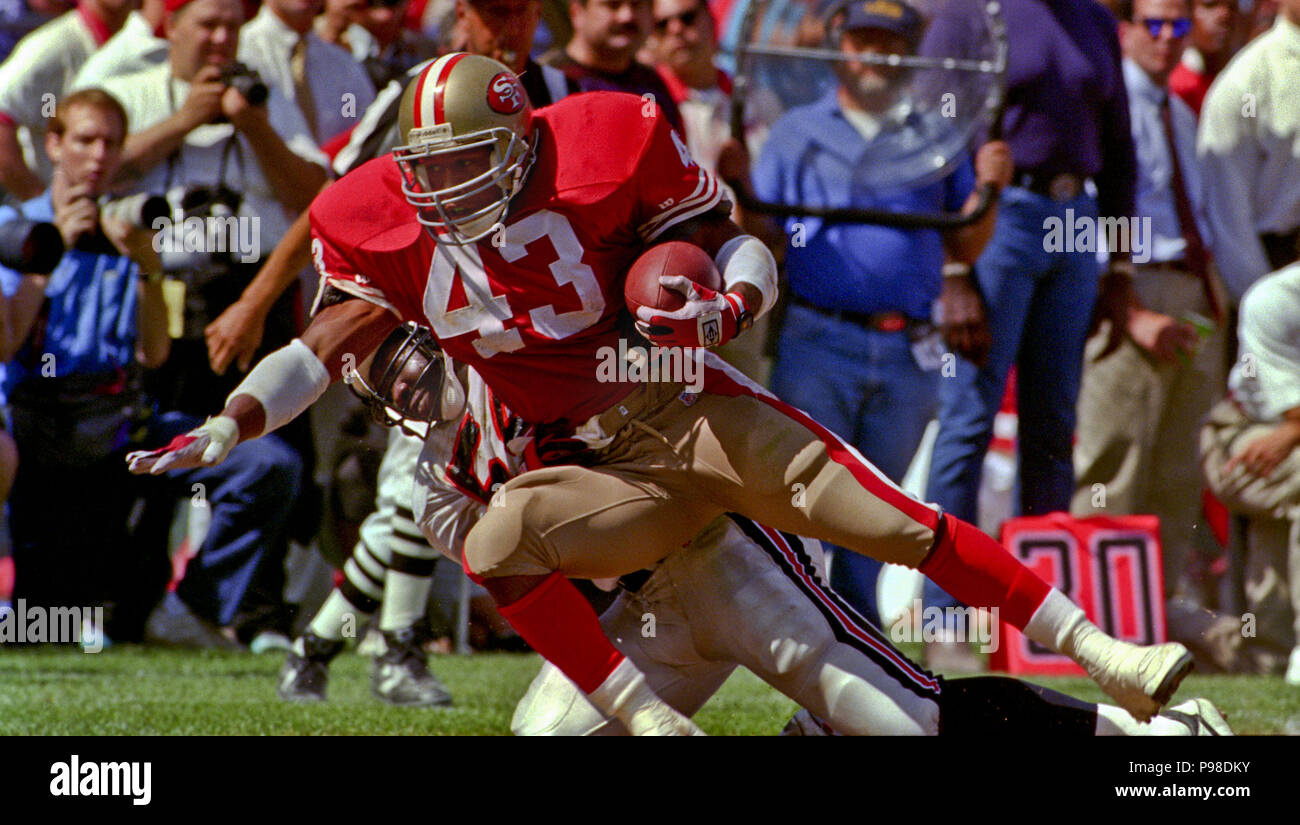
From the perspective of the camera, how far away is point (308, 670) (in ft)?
14.7

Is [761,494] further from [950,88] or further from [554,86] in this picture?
A: [950,88]

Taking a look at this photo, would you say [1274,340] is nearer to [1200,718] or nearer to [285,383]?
[1200,718]

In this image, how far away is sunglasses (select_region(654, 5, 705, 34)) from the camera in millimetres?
5605

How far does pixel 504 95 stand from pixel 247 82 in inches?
72.7

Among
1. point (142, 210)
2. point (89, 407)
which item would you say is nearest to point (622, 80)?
point (142, 210)

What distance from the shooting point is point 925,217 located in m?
4.94

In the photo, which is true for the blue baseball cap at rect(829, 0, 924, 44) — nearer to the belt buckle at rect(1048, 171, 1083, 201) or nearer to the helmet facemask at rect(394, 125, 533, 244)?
the belt buckle at rect(1048, 171, 1083, 201)

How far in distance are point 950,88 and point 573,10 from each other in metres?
1.13

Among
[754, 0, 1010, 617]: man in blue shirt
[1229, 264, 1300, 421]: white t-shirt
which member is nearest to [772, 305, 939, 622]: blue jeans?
[754, 0, 1010, 617]: man in blue shirt

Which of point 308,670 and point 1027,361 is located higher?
point 1027,361

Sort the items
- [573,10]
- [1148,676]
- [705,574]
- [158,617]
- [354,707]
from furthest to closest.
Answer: [158,617]
[573,10]
[354,707]
[705,574]
[1148,676]

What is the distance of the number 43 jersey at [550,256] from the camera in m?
3.32
